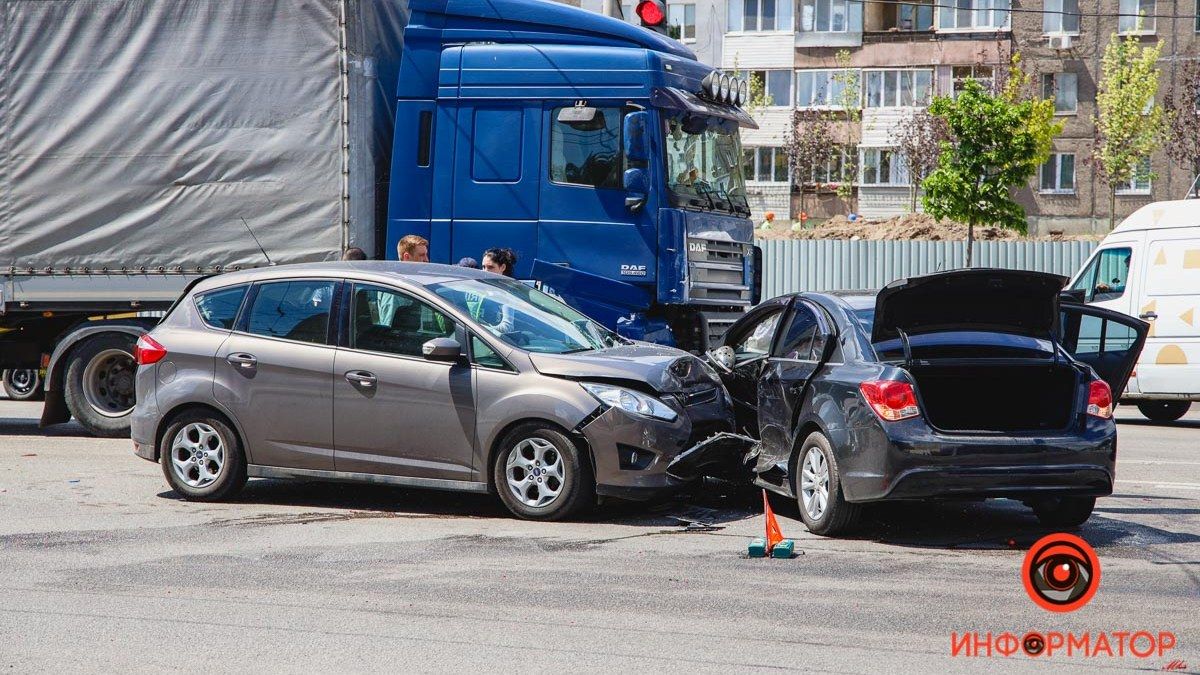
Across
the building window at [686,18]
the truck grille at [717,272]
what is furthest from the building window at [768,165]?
the truck grille at [717,272]

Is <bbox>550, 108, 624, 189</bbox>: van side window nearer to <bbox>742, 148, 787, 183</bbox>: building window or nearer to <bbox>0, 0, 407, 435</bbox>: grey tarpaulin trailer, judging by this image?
<bbox>0, 0, 407, 435</bbox>: grey tarpaulin trailer

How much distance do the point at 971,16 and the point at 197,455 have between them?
47728 millimetres

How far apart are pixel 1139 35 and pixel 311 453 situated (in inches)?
1888

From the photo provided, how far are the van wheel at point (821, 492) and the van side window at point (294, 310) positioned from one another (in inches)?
129

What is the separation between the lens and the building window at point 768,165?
55375 millimetres

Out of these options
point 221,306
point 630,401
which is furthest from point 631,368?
point 221,306

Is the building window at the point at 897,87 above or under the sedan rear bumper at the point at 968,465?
above

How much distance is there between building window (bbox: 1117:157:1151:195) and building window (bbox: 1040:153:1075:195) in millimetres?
1817

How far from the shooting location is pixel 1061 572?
7.35m

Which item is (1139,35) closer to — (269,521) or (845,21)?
(845,21)

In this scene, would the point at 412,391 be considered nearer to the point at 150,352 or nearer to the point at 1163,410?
the point at 150,352

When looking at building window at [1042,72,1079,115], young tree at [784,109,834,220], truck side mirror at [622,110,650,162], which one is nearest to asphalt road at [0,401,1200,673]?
truck side mirror at [622,110,650,162]

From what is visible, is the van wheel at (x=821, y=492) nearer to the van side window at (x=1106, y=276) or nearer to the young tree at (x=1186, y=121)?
the van side window at (x=1106, y=276)

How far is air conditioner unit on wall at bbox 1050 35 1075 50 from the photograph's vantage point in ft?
169
